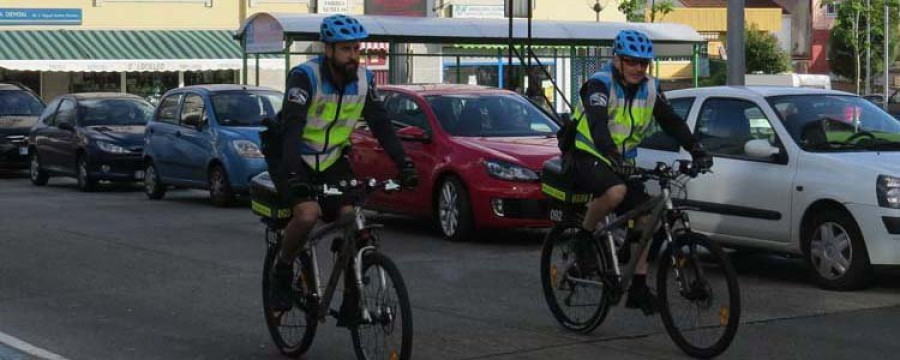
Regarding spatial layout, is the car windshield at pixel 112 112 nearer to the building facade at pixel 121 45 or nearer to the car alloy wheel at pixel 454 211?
the car alloy wheel at pixel 454 211

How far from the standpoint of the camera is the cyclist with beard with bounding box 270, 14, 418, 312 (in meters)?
7.01

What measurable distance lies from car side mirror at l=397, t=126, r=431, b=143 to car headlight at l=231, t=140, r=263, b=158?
383 centimetres

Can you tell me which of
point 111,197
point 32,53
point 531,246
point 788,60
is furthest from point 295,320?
point 788,60

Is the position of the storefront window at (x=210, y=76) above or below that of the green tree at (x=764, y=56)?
below

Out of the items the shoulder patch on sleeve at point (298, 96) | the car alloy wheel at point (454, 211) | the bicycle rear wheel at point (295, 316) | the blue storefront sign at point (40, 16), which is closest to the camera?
the shoulder patch on sleeve at point (298, 96)

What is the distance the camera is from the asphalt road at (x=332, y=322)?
316 inches

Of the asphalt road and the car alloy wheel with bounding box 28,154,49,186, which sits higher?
the car alloy wheel with bounding box 28,154,49,186

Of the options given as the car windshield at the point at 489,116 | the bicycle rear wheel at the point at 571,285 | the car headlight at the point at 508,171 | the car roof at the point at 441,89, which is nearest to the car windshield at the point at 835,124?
the car headlight at the point at 508,171

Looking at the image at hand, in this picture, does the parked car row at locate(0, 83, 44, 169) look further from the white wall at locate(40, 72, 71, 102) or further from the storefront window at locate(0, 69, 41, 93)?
the white wall at locate(40, 72, 71, 102)

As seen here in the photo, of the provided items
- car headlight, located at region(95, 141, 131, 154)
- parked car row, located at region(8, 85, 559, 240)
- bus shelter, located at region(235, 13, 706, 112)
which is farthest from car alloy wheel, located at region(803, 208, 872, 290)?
bus shelter, located at region(235, 13, 706, 112)

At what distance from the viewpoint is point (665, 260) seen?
7.66 m

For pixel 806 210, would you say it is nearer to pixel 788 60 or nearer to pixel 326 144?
pixel 326 144

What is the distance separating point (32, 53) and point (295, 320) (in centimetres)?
3368

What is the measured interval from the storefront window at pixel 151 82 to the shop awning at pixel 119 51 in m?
1.31
